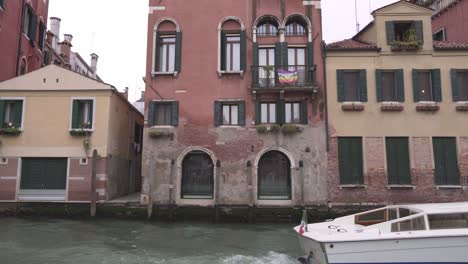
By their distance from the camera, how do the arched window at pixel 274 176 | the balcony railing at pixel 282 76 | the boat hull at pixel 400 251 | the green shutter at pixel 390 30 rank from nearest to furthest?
the boat hull at pixel 400 251 < the balcony railing at pixel 282 76 < the arched window at pixel 274 176 < the green shutter at pixel 390 30

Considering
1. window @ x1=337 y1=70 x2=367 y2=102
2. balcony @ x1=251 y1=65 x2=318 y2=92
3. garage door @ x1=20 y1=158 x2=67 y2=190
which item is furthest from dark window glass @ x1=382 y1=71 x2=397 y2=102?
garage door @ x1=20 y1=158 x2=67 y2=190

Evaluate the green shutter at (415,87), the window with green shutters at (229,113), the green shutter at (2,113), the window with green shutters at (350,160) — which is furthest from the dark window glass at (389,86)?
the green shutter at (2,113)

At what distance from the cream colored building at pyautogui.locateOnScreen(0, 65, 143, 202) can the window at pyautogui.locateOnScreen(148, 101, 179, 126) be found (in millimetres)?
1612

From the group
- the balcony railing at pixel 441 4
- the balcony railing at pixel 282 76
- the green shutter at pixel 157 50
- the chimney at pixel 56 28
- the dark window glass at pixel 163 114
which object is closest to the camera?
the balcony railing at pixel 282 76

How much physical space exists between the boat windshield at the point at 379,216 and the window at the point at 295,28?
8993 mm

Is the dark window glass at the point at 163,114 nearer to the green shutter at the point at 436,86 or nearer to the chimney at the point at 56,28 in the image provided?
the green shutter at the point at 436,86

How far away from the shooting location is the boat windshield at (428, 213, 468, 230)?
6.78 metres

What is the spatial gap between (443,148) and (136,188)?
44.4 ft

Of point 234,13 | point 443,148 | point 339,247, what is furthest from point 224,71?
point 339,247

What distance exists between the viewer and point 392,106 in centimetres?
1441

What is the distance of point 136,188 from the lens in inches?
781

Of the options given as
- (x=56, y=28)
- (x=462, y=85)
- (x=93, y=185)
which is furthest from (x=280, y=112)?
(x=56, y=28)

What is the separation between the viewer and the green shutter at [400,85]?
14.6 m

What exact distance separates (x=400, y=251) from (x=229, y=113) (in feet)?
30.8
